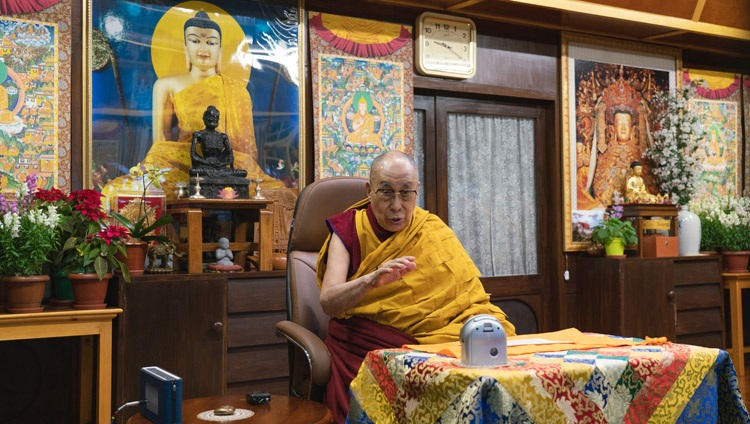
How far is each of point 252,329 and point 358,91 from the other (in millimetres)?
1592

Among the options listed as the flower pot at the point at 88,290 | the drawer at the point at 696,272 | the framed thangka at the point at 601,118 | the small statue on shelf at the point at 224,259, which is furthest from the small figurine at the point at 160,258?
the drawer at the point at 696,272

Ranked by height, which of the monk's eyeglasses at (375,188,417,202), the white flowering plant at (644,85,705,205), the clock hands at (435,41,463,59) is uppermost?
the clock hands at (435,41,463,59)

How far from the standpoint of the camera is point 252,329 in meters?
3.94

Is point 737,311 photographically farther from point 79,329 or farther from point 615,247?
point 79,329

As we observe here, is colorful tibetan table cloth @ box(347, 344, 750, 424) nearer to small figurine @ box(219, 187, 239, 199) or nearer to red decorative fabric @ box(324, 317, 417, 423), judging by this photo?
red decorative fabric @ box(324, 317, 417, 423)

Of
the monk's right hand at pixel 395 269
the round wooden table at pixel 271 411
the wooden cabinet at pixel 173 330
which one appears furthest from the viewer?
the wooden cabinet at pixel 173 330

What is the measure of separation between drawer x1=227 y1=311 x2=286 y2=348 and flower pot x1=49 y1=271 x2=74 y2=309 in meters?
0.74

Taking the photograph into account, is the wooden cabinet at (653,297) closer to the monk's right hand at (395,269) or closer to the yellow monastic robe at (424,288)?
the yellow monastic robe at (424,288)

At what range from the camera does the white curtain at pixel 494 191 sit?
207 inches

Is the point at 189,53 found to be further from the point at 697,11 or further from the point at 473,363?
the point at 697,11

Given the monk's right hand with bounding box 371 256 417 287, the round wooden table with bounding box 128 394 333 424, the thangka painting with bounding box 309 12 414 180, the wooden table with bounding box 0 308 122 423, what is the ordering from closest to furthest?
the round wooden table with bounding box 128 394 333 424, the monk's right hand with bounding box 371 256 417 287, the wooden table with bounding box 0 308 122 423, the thangka painting with bounding box 309 12 414 180

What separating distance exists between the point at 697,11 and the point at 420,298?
3.94 meters

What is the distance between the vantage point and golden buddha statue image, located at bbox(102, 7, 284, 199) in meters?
4.13

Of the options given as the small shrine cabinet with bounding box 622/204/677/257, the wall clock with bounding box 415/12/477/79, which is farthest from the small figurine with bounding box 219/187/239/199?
the small shrine cabinet with bounding box 622/204/677/257
